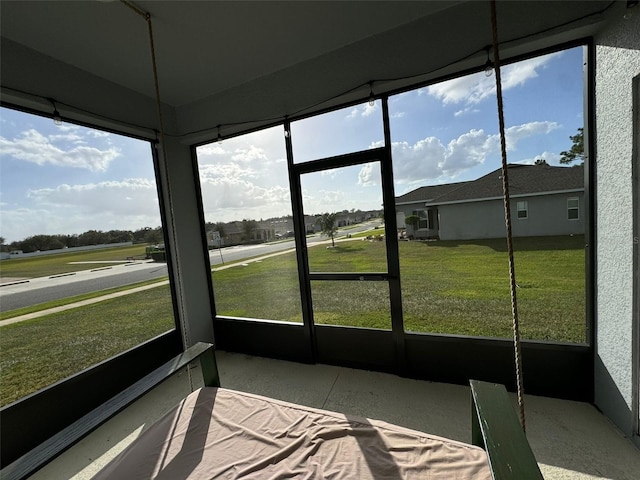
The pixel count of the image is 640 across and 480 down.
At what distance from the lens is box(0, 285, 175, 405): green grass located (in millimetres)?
1756

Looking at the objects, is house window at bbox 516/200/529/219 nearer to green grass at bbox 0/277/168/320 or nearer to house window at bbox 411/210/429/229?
house window at bbox 411/210/429/229

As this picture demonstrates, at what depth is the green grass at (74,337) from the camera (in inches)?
69.1

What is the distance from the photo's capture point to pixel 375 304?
235cm

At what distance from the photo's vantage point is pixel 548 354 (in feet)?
6.06

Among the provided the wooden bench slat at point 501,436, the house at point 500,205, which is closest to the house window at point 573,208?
the house at point 500,205

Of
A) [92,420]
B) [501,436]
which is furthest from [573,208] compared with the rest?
[92,420]

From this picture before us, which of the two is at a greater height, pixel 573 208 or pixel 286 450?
pixel 573 208

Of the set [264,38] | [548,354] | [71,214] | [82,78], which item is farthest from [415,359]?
[82,78]

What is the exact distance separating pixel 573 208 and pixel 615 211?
0.28m

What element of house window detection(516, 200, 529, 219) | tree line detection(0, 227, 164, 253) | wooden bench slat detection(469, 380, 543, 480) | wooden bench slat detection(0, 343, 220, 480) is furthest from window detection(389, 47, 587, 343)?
tree line detection(0, 227, 164, 253)

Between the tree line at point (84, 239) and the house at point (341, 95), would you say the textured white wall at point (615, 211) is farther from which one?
the tree line at point (84, 239)

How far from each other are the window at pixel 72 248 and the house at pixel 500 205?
2.50 metres

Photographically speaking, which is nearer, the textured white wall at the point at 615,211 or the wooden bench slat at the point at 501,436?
the wooden bench slat at the point at 501,436

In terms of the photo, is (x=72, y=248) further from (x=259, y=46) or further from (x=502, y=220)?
(x=502, y=220)
